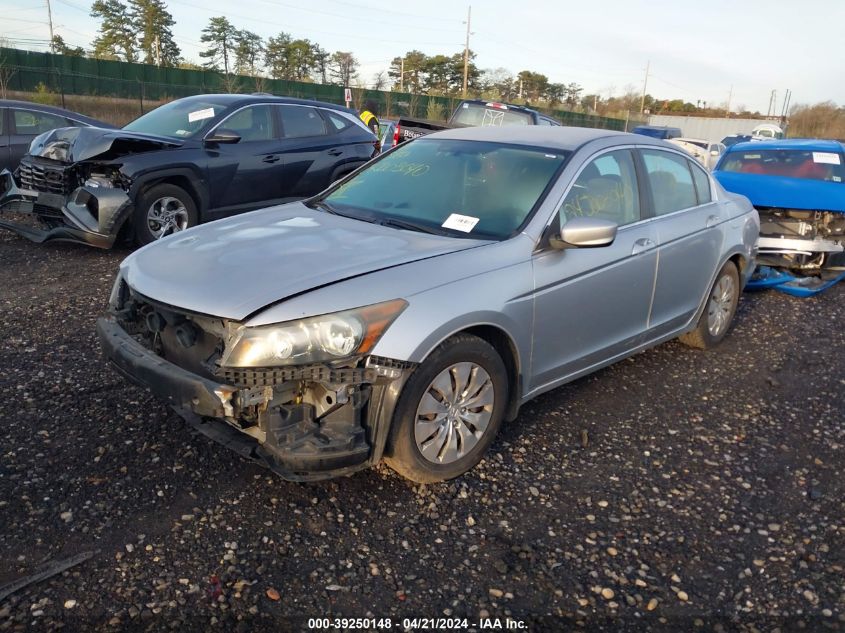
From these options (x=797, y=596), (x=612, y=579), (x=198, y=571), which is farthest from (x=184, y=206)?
(x=797, y=596)

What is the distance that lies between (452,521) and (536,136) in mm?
2482

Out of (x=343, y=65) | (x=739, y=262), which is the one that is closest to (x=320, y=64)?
(x=343, y=65)

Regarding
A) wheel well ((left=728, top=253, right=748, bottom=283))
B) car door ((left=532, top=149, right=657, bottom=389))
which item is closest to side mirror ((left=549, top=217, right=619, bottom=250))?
car door ((left=532, top=149, right=657, bottom=389))

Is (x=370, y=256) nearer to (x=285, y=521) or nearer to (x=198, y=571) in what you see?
(x=285, y=521)

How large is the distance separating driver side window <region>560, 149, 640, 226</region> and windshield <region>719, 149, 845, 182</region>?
4946 mm

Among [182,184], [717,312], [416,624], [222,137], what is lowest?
[416,624]

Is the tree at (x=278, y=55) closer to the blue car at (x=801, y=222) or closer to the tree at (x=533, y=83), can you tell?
the tree at (x=533, y=83)

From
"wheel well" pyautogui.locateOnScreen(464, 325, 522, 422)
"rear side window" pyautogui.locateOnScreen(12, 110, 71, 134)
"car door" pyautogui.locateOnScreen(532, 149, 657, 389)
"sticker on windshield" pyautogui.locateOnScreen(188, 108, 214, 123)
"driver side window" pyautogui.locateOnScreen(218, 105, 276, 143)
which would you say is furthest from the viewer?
"rear side window" pyautogui.locateOnScreen(12, 110, 71, 134)

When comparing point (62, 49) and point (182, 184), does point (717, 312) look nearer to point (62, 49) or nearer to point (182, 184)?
point (182, 184)

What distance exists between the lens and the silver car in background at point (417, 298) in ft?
9.67

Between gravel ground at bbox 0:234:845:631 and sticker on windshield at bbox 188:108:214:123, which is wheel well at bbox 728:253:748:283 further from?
sticker on windshield at bbox 188:108:214:123

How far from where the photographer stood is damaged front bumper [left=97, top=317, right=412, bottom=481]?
2920 mm

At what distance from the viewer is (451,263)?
3.36m

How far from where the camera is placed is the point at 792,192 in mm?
7707
